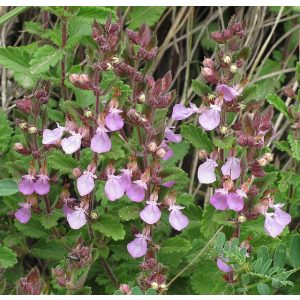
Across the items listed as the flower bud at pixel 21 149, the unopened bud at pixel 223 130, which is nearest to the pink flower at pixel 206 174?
the unopened bud at pixel 223 130

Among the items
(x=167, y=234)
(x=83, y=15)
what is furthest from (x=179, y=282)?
(x=83, y=15)

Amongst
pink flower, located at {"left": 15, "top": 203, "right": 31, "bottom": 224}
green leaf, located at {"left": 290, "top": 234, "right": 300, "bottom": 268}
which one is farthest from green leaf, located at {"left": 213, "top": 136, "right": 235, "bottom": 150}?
pink flower, located at {"left": 15, "top": 203, "right": 31, "bottom": 224}

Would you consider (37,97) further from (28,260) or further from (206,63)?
(28,260)

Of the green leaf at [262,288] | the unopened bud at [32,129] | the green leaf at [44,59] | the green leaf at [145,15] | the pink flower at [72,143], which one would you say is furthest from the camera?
the green leaf at [145,15]

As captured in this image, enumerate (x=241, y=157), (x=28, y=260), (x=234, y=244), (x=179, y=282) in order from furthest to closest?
1. (x=28, y=260)
2. (x=179, y=282)
3. (x=241, y=157)
4. (x=234, y=244)

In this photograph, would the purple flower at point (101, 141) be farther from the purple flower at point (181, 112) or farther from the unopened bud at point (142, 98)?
the purple flower at point (181, 112)
